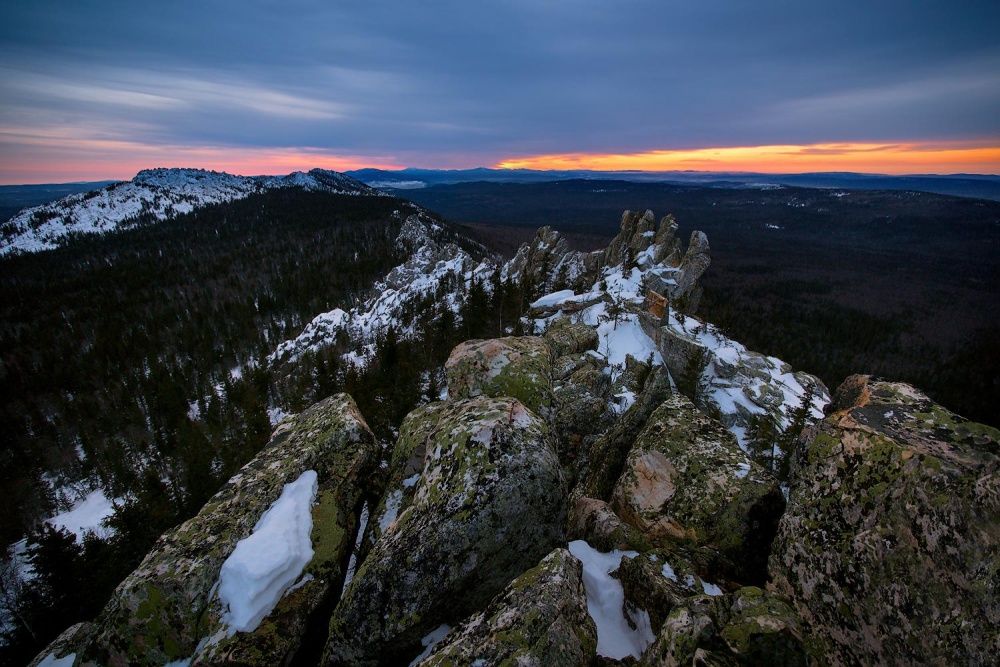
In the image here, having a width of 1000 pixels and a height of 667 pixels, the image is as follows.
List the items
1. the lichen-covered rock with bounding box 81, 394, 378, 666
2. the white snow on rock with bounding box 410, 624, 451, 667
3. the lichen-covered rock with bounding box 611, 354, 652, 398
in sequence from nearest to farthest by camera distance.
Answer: the white snow on rock with bounding box 410, 624, 451, 667
the lichen-covered rock with bounding box 81, 394, 378, 666
the lichen-covered rock with bounding box 611, 354, 652, 398

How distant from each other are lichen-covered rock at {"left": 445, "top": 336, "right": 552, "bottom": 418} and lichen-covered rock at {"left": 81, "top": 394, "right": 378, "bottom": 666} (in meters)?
4.36

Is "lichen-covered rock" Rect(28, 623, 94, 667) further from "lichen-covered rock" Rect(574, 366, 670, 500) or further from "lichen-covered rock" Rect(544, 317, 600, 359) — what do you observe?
"lichen-covered rock" Rect(544, 317, 600, 359)

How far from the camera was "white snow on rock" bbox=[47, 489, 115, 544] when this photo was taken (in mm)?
58594

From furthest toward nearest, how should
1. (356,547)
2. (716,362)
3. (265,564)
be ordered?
(716,362)
(356,547)
(265,564)

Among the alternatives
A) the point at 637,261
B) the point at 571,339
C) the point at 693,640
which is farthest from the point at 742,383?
the point at 693,640

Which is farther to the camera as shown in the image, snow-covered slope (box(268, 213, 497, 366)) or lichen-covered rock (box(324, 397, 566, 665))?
snow-covered slope (box(268, 213, 497, 366))

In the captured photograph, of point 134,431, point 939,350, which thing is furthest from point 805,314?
point 134,431

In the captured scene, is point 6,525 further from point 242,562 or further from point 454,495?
point 454,495

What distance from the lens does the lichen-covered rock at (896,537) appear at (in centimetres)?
666

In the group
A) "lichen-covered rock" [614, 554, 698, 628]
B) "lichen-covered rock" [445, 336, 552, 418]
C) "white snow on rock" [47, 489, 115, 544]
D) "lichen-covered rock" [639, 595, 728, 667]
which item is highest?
"lichen-covered rock" [445, 336, 552, 418]

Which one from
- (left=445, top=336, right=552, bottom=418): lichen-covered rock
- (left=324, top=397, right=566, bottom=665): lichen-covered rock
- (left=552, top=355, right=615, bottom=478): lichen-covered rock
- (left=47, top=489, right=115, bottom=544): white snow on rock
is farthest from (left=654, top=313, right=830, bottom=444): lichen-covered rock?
(left=47, top=489, right=115, bottom=544): white snow on rock

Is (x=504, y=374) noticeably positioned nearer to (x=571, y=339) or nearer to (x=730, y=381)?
(x=571, y=339)

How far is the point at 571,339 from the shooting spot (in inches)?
1549

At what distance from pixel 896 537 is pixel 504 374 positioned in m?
10.7
